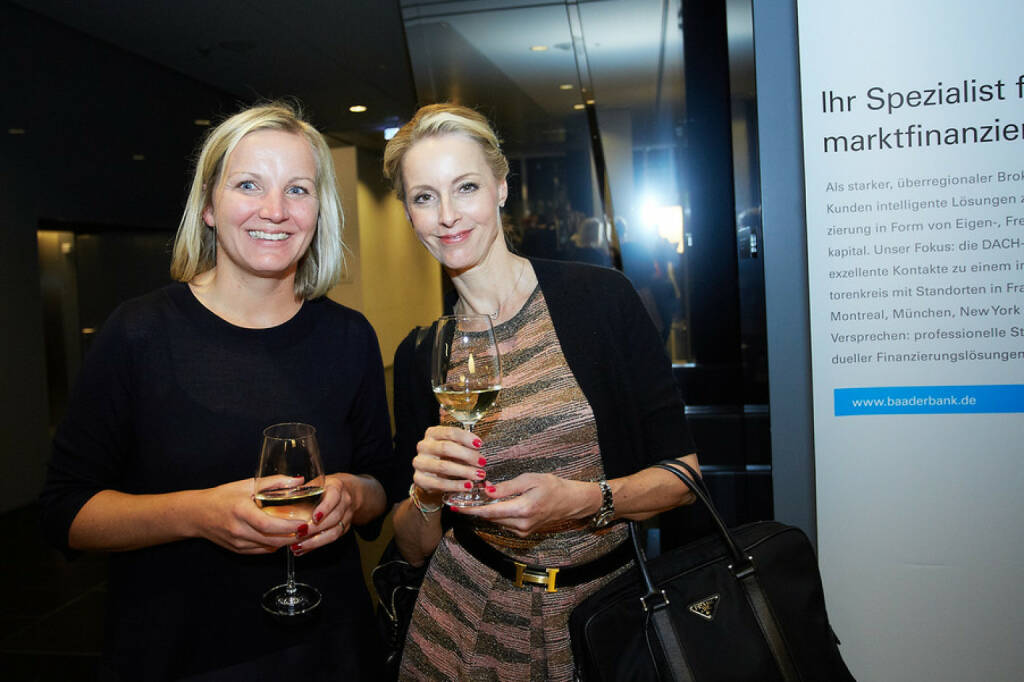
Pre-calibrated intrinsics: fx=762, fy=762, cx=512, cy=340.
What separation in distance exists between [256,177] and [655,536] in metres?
3.01

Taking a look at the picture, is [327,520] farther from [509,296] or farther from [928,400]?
[928,400]

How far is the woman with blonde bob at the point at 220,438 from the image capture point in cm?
139

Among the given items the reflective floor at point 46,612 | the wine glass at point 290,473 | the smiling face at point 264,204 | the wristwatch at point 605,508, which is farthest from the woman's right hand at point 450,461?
the reflective floor at point 46,612

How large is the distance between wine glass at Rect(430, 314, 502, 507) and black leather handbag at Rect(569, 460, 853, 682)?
32 centimetres

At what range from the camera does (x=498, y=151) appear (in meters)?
1.67

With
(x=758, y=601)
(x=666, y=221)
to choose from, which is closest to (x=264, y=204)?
(x=758, y=601)

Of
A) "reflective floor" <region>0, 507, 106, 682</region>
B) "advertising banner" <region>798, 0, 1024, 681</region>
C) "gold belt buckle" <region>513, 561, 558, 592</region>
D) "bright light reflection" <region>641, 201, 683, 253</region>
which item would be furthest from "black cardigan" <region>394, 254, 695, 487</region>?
"bright light reflection" <region>641, 201, 683, 253</region>

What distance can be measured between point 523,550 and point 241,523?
1.84 ft

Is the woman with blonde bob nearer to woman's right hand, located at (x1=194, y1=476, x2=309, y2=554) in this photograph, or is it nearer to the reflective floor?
woman's right hand, located at (x1=194, y1=476, x2=309, y2=554)

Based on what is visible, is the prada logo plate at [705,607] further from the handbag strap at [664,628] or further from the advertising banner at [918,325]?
the advertising banner at [918,325]

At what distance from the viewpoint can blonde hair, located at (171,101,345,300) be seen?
61.1 inches

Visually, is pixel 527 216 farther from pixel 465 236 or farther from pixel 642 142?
pixel 465 236

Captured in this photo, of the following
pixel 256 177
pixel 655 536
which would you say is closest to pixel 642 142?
pixel 655 536

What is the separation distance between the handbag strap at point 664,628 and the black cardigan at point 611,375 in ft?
0.93
